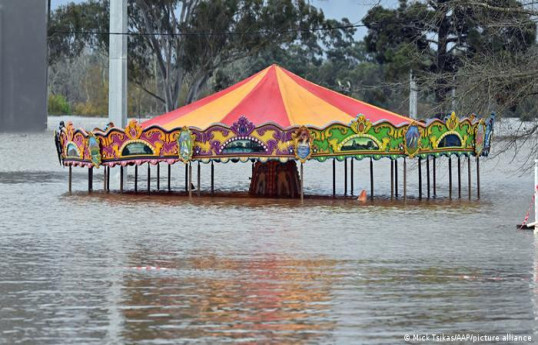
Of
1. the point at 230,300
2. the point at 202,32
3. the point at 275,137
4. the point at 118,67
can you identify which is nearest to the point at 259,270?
the point at 230,300

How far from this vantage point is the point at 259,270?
1560cm

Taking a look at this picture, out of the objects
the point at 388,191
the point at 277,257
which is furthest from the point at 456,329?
the point at 388,191

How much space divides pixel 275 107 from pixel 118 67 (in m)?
4.86

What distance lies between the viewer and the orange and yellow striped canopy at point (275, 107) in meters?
30.0

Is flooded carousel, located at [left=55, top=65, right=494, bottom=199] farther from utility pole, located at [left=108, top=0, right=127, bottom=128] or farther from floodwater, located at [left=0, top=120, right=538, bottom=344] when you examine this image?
utility pole, located at [left=108, top=0, right=127, bottom=128]

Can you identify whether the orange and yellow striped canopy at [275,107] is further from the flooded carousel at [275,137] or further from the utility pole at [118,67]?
the utility pole at [118,67]

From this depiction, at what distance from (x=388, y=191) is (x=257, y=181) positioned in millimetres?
4288

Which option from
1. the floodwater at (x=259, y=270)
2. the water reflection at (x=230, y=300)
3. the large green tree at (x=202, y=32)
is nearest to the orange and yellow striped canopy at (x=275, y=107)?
the floodwater at (x=259, y=270)

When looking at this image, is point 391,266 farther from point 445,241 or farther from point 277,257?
point 445,241

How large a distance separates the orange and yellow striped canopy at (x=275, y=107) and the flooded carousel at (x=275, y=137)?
22 mm

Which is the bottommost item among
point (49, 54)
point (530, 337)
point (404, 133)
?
point (530, 337)

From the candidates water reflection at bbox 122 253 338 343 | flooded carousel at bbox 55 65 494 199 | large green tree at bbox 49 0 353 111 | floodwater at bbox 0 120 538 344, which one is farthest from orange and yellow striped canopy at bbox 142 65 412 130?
large green tree at bbox 49 0 353 111

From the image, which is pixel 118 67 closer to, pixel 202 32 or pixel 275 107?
pixel 275 107

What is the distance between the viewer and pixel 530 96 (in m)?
29.1
